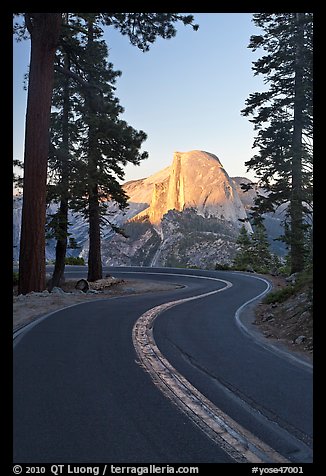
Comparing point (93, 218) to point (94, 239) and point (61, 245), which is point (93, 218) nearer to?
point (94, 239)

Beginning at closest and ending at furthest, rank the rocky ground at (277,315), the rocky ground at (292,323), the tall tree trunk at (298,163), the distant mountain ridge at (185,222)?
the rocky ground at (292,323)
the rocky ground at (277,315)
the tall tree trunk at (298,163)
the distant mountain ridge at (185,222)

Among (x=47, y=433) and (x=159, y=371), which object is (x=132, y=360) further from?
(x=47, y=433)

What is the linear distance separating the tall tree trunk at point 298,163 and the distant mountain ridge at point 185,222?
8418cm

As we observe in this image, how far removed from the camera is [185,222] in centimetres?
15338

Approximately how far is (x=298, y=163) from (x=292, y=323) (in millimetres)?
18277

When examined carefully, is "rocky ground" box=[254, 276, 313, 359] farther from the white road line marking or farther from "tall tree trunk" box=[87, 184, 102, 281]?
"tall tree trunk" box=[87, 184, 102, 281]

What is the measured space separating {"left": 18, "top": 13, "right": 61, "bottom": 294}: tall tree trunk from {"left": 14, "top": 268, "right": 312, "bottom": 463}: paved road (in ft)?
22.7

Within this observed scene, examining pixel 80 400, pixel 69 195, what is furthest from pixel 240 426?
pixel 69 195

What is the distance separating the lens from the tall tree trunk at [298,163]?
25.0 m

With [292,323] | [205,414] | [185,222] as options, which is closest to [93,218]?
[292,323]

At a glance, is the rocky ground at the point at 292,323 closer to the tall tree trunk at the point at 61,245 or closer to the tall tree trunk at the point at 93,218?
the tall tree trunk at the point at 61,245

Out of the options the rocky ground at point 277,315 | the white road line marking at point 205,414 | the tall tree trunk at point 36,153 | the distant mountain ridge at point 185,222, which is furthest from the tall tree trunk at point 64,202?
the distant mountain ridge at point 185,222

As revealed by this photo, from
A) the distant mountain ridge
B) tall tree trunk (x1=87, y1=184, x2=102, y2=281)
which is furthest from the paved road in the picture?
the distant mountain ridge
